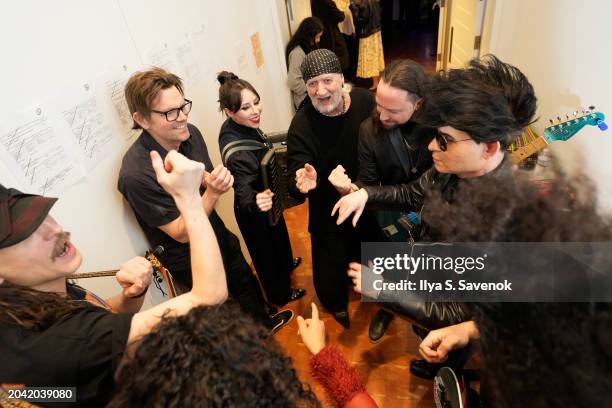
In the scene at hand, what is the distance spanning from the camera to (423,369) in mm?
1787

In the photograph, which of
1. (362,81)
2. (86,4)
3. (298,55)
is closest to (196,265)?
(86,4)

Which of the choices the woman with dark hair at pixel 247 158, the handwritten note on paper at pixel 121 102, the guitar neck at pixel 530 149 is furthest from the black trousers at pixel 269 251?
the guitar neck at pixel 530 149

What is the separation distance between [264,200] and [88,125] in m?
0.82

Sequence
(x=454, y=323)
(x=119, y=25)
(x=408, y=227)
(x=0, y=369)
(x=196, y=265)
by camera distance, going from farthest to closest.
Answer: (x=408, y=227), (x=119, y=25), (x=454, y=323), (x=196, y=265), (x=0, y=369)

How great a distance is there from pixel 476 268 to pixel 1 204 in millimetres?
1072

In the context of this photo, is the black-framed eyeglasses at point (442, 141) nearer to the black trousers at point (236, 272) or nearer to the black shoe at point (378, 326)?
the black trousers at point (236, 272)

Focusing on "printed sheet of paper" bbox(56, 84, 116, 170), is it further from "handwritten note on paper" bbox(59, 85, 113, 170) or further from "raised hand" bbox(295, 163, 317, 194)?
"raised hand" bbox(295, 163, 317, 194)

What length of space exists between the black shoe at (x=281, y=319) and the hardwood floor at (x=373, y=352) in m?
0.04

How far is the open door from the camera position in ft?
9.57

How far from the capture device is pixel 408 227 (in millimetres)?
1537

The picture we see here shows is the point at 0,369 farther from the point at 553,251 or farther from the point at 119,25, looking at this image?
the point at 119,25

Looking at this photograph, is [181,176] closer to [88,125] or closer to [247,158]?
[88,125]

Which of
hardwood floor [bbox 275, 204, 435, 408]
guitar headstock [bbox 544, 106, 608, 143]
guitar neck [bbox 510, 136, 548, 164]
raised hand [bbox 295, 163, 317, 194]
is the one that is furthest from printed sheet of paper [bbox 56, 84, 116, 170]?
guitar headstock [bbox 544, 106, 608, 143]

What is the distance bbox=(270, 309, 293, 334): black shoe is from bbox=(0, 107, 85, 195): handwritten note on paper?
153cm
